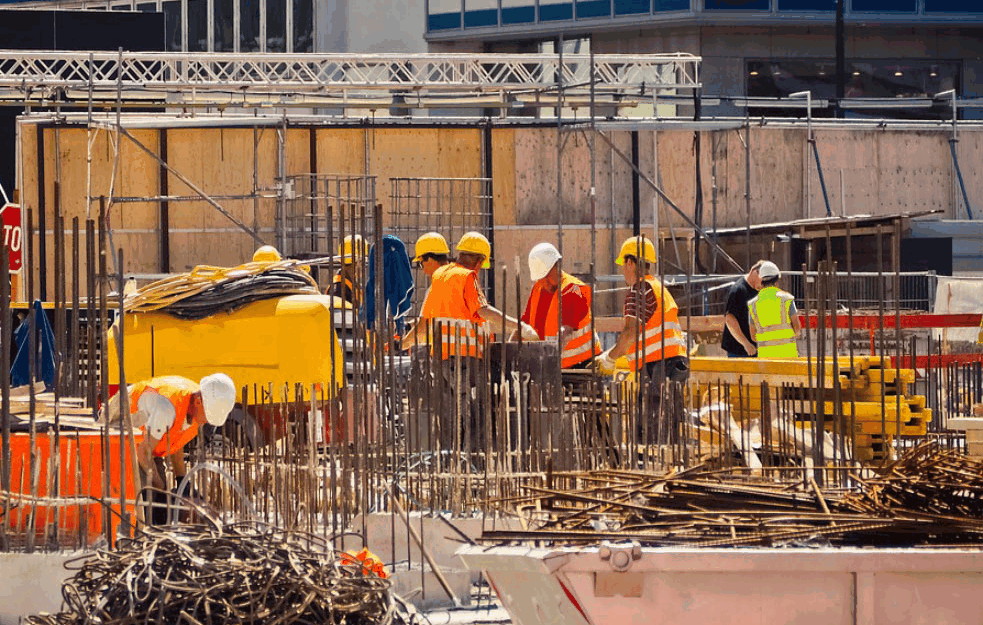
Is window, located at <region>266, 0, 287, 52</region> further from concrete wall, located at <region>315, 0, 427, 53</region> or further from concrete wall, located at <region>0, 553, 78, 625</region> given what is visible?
concrete wall, located at <region>0, 553, 78, 625</region>

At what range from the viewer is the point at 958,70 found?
38.6 meters

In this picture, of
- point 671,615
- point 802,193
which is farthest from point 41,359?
point 802,193

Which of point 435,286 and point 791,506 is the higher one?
point 435,286

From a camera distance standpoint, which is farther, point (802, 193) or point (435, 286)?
point (802, 193)

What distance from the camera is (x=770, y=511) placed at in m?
7.11

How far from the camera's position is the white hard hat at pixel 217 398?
401 inches

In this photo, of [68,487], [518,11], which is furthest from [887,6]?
[68,487]

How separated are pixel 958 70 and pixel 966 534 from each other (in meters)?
33.7

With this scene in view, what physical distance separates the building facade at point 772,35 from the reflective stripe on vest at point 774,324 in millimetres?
22183

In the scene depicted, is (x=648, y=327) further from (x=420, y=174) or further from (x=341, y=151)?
(x=341, y=151)

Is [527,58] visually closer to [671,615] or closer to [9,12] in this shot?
[9,12]

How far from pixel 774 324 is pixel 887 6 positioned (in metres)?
24.0

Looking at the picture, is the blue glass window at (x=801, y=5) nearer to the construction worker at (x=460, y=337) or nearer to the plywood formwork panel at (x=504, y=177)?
the plywood formwork panel at (x=504, y=177)

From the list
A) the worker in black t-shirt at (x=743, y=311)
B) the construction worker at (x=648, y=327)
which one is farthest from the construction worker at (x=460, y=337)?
the worker in black t-shirt at (x=743, y=311)
